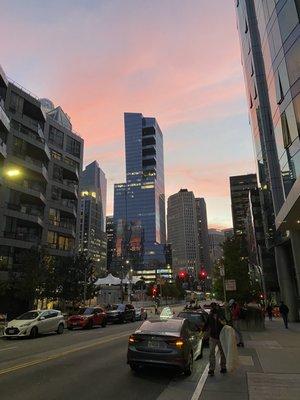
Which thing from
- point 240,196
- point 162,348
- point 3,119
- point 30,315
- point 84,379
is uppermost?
point 240,196

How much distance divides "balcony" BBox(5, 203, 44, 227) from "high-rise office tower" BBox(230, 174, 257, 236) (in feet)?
410

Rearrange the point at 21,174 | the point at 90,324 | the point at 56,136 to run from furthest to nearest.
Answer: the point at 56,136
the point at 21,174
the point at 90,324

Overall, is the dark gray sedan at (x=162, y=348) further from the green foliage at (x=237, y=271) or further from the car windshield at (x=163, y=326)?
the green foliage at (x=237, y=271)

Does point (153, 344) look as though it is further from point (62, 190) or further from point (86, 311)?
point (62, 190)

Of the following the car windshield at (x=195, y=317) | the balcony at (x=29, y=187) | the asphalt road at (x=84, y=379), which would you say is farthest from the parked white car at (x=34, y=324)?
the balcony at (x=29, y=187)

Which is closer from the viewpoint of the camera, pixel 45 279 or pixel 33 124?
pixel 45 279

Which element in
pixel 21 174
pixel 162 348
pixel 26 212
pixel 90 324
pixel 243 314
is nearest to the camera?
pixel 162 348

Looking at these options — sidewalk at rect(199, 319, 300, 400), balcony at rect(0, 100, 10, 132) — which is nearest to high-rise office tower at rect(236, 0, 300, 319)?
sidewalk at rect(199, 319, 300, 400)

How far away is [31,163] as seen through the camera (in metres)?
51.2

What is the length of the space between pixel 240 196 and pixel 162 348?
7239 inches

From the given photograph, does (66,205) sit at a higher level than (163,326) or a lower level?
higher

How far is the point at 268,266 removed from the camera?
64375mm

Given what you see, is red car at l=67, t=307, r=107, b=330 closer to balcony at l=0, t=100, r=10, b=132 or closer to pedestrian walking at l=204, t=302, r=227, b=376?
pedestrian walking at l=204, t=302, r=227, b=376

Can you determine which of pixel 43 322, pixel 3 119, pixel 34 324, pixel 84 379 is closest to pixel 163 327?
pixel 84 379
